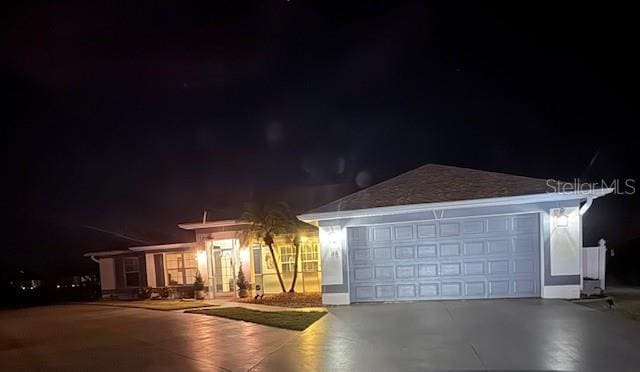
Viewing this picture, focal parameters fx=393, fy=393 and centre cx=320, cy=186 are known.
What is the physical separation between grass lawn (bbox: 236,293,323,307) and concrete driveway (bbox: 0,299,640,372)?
81.8 inches

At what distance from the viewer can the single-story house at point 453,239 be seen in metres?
9.87

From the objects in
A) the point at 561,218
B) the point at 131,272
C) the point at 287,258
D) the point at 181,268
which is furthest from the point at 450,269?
the point at 131,272

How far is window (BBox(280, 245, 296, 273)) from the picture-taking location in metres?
14.7

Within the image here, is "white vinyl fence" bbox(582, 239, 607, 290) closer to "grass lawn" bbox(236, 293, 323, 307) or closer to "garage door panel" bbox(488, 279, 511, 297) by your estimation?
"garage door panel" bbox(488, 279, 511, 297)

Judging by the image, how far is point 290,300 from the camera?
12.7 meters

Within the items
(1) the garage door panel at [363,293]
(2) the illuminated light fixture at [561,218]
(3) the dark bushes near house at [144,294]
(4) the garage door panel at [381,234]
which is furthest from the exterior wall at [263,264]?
(2) the illuminated light fixture at [561,218]

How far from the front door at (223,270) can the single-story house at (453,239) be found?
575 cm

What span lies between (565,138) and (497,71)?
818cm

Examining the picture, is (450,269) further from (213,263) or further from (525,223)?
(213,263)

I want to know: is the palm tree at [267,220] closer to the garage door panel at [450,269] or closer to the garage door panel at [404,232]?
the garage door panel at [404,232]

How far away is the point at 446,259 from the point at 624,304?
4.10 m

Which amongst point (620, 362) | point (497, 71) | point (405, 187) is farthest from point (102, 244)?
point (620, 362)

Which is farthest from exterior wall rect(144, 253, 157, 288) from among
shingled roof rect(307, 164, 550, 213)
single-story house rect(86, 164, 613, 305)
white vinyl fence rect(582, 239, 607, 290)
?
white vinyl fence rect(582, 239, 607, 290)

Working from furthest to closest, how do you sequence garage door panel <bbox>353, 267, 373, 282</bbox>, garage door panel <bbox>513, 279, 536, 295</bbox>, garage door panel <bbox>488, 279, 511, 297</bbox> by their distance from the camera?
garage door panel <bbox>353, 267, 373, 282</bbox> < garage door panel <bbox>488, 279, 511, 297</bbox> < garage door panel <bbox>513, 279, 536, 295</bbox>
